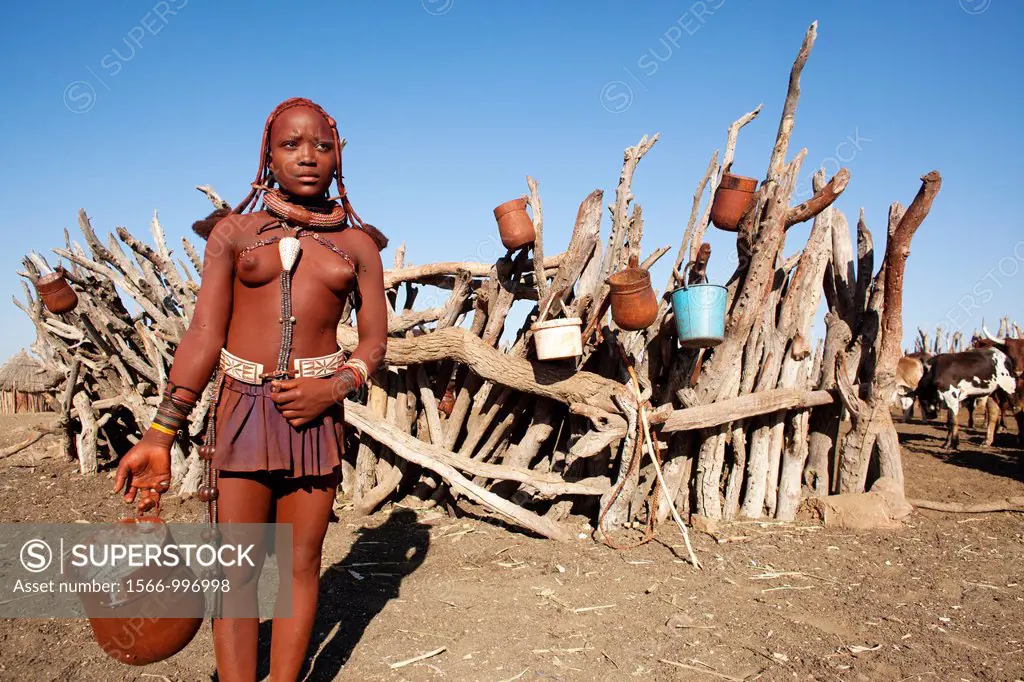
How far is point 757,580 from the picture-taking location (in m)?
4.07

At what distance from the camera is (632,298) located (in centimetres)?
428

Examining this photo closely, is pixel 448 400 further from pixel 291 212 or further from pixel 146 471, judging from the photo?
pixel 146 471

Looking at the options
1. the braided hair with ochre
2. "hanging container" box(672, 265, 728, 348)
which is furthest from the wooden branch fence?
the braided hair with ochre

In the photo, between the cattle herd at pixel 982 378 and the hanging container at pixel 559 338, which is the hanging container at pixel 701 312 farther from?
the cattle herd at pixel 982 378

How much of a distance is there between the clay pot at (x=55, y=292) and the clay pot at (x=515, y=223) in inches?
149

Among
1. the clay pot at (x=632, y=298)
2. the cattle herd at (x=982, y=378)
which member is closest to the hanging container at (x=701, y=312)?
the clay pot at (x=632, y=298)

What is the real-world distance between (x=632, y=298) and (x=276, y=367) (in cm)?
250

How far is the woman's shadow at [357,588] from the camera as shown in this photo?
3.01 meters

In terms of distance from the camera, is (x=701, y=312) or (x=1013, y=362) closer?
(x=701, y=312)

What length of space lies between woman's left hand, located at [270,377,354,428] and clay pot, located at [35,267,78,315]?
15.6 ft

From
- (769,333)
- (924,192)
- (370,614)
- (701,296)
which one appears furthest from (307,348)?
(924,192)

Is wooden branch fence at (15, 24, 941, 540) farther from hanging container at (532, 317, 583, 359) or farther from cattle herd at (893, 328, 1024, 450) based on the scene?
cattle herd at (893, 328, 1024, 450)

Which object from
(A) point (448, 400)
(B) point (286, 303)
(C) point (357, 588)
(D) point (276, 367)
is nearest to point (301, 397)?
(D) point (276, 367)

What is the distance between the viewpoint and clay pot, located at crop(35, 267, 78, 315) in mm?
5930
